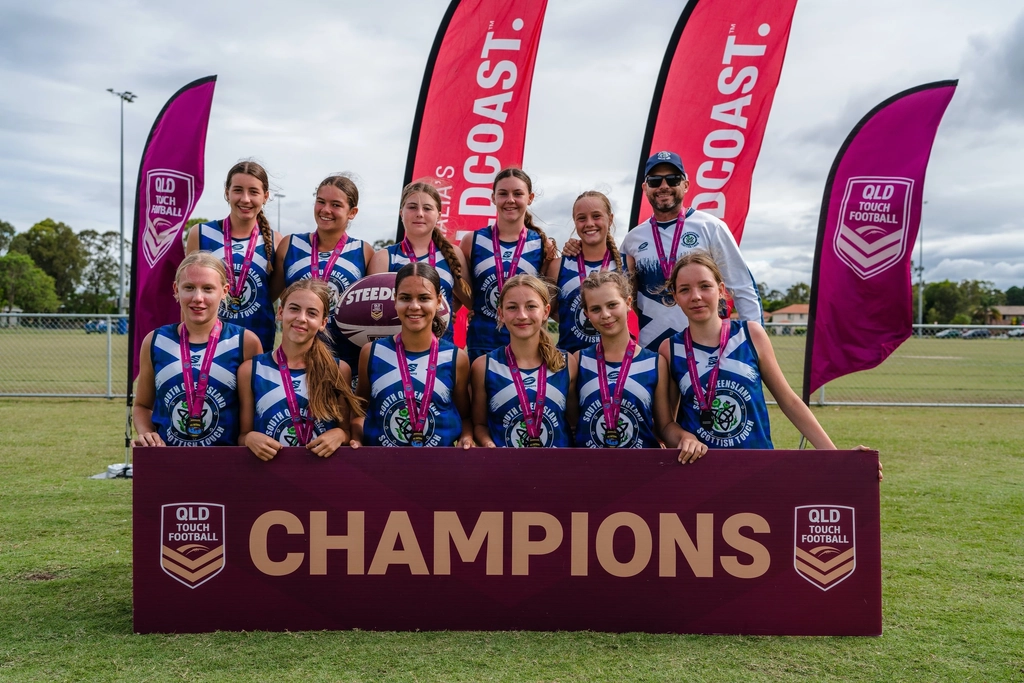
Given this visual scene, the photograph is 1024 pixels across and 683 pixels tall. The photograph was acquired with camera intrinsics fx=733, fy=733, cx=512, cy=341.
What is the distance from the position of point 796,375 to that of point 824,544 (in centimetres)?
1691

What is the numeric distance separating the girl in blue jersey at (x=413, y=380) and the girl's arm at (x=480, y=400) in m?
0.05

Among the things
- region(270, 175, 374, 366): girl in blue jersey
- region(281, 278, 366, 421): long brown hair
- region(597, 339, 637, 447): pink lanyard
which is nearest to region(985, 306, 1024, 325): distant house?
region(597, 339, 637, 447): pink lanyard

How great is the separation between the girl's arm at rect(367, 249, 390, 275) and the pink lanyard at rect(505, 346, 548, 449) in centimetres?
117

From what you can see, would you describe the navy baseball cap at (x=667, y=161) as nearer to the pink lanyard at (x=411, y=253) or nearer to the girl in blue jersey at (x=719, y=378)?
the girl in blue jersey at (x=719, y=378)

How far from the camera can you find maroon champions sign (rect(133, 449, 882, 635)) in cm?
307

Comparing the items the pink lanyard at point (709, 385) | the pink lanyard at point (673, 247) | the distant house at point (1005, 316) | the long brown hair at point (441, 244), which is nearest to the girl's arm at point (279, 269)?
the long brown hair at point (441, 244)

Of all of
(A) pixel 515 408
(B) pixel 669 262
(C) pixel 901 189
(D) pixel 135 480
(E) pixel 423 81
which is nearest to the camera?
(D) pixel 135 480

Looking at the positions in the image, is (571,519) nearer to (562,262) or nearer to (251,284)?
(562,262)

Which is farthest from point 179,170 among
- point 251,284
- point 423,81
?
point 251,284

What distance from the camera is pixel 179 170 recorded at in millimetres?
6727

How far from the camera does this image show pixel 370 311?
3.70 m

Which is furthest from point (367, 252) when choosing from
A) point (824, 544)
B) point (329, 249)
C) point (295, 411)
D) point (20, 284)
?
point (20, 284)

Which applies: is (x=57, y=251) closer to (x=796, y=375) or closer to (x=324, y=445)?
(x=796, y=375)

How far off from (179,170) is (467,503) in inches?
203
